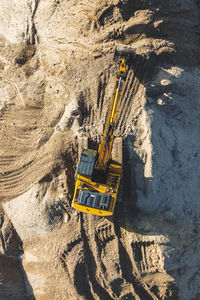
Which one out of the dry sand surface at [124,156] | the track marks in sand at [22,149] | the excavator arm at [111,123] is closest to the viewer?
the excavator arm at [111,123]

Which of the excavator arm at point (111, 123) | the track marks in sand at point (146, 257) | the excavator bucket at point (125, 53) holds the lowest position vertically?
the track marks in sand at point (146, 257)

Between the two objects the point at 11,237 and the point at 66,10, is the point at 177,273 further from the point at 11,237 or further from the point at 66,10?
the point at 66,10

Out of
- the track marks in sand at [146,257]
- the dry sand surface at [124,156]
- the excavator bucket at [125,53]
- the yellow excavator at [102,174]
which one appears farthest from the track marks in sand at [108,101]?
the track marks in sand at [146,257]

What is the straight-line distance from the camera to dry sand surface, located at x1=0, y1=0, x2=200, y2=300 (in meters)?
6.58

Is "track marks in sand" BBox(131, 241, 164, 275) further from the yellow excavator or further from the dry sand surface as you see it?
the yellow excavator

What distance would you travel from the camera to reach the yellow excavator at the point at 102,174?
5.91 m

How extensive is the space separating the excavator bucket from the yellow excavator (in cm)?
65

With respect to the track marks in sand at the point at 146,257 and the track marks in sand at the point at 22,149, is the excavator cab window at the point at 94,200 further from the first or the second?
the track marks in sand at the point at 146,257

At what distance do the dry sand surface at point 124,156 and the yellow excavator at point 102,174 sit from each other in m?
0.66

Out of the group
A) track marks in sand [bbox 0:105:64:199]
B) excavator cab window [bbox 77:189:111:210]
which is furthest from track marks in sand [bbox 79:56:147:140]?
excavator cab window [bbox 77:189:111:210]

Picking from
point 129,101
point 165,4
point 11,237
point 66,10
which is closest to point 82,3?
point 66,10

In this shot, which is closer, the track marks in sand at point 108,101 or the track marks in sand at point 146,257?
the track marks in sand at point 146,257

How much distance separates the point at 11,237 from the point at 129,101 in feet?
16.5

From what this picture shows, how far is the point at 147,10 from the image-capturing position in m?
6.82
